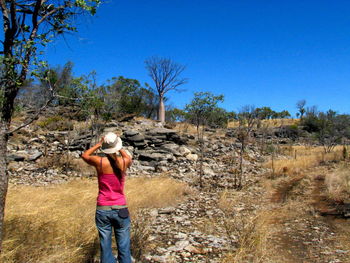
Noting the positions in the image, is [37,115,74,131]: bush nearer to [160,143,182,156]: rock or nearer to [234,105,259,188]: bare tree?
[160,143,182,156]: rock

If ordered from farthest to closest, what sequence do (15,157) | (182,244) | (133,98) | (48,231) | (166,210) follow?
(133,98), (15,157), (166,210), (182,244), (48,231)

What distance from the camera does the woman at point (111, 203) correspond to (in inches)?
96.1

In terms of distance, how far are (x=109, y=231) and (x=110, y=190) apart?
39cm

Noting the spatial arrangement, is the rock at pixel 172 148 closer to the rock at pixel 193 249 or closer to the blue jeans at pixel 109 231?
the rock at pixel 193 249

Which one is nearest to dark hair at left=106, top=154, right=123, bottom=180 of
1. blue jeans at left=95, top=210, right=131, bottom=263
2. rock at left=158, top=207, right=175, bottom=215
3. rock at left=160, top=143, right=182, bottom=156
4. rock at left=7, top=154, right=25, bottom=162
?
blue jeans at left=95, top=210, right=131, bottom=263

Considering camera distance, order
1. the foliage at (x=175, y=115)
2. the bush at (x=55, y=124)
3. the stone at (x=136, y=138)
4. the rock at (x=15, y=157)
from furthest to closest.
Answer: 1. the foliage at (x=175, y=115)
2. the bush at (x=55, y=124)
3. the stone at (x=136, y=138)
4. the rock at (x=15, y=157)

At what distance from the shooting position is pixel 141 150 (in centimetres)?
1381

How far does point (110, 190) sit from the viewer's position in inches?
97.4

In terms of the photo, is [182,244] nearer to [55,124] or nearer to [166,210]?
[166,210]

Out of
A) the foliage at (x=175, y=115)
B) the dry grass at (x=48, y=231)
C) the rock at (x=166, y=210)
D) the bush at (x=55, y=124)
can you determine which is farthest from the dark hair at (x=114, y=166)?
the foliage at (x=175, y=115)

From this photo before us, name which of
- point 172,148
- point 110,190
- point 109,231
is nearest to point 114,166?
point 110,190

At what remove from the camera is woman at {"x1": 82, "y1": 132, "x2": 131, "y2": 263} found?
2.44 meters

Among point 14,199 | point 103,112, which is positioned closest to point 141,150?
point 103,112

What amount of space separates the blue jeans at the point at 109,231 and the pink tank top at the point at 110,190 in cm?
9
